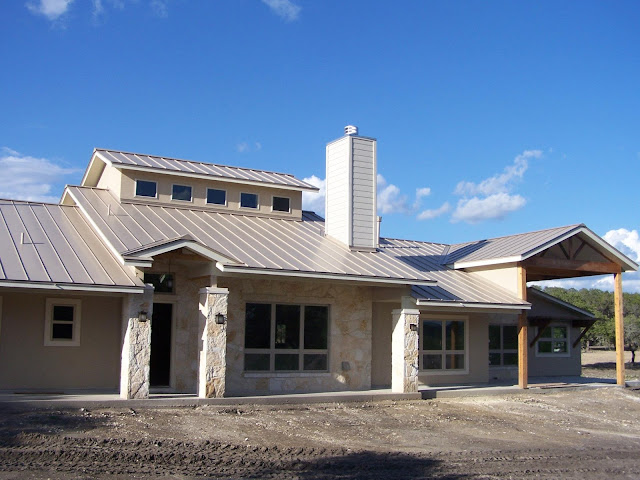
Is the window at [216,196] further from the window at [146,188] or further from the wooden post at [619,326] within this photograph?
the wooden post at [619,326]

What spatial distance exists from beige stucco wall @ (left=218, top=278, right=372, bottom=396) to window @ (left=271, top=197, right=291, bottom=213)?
3700mm

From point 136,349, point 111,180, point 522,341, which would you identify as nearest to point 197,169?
point 111,180

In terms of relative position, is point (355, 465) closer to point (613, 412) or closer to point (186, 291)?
point (186, 291)

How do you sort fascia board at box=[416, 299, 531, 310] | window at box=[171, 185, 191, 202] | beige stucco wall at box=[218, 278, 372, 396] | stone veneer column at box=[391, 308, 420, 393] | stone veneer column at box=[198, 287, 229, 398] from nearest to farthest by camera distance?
stone veneer column at box=[198, 287, 229, 398], beige stucco wall at box=[218, 278, 372, 396], stone veneer column at box=[391, 308, 420, 393], fascia board at box=[416, 299, 531, 310], window at box=[171, 185, 191, 202]

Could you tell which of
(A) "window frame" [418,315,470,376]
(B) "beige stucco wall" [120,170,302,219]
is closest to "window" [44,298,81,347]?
(B) "beige stucco wall" [120,170,302,219]

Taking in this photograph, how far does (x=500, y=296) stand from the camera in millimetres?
19203

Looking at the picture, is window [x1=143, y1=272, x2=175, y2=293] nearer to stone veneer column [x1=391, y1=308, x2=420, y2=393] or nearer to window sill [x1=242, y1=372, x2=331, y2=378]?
window sill [x1=242, y1=372, x2=331, y2=378]

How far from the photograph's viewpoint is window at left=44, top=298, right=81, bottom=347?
14.8m

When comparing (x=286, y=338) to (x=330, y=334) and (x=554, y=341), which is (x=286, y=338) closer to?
(x=330, y=334)

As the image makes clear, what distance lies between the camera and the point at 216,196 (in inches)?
748

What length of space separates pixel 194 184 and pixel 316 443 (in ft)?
31.0

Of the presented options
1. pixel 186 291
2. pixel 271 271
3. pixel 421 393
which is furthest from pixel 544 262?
pixel 186 291

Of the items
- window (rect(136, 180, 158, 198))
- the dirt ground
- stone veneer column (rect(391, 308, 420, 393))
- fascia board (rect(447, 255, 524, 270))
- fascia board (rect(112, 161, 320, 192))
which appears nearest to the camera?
the dirt ground

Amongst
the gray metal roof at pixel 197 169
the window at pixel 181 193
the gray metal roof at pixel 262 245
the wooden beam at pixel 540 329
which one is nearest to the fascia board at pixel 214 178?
the gray metal roof at pixel 197 169
